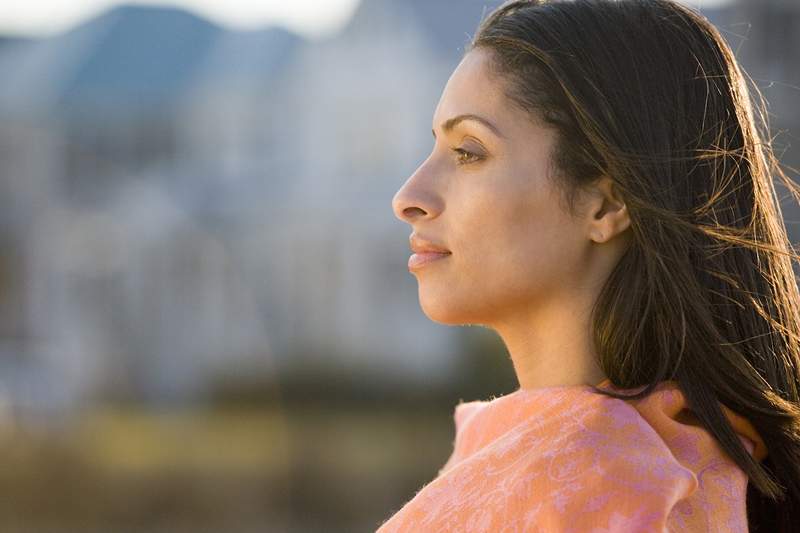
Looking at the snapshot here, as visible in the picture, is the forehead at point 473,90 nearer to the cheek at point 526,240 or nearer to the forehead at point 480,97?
the forehead at point 480,97

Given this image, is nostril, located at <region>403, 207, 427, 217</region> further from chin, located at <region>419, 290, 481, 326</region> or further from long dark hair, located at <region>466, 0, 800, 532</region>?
long dark hair, located at <region>466, 0, 800, 532</region>

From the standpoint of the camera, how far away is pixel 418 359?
17.8 m

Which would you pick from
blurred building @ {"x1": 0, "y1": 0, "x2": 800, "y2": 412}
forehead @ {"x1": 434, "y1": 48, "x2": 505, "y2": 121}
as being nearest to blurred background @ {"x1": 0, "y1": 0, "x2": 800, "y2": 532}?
blurred building @ {"x1": 0, "y1": 0, "x2": 800, "y2": 412}

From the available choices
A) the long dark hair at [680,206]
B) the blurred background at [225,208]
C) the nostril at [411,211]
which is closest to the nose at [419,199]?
the nostril at [411,211]

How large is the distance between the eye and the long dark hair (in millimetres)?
121

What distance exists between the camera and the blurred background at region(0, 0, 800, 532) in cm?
1609

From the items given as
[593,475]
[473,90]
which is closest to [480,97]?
[473,90]

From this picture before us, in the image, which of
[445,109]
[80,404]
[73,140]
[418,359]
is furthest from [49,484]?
[445,109]

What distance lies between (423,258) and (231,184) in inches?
Result: 708

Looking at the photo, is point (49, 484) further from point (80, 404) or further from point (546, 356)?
point (546, 356)

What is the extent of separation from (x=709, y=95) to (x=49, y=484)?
11.3m

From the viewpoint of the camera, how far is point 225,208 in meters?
19.8

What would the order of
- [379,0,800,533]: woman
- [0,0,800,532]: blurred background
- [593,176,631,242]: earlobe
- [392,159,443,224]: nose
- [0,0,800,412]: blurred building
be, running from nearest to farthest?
[379,0,800,533]: woman
[593,176,631,242]: earlobe
[392,159,443,224]: nose
[0,0,800,532]: blurred background
[0,0,800,412]: blurred building

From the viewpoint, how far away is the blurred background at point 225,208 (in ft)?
52.8
